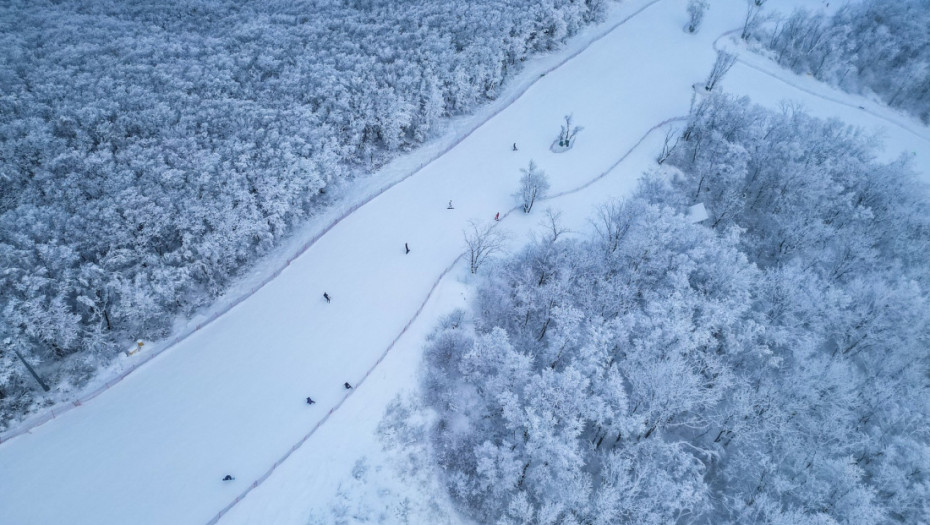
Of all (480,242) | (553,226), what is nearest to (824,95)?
(553,226)

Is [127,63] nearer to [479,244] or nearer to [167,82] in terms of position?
[167,82]

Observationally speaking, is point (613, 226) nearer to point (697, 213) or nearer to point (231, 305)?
point (697, 213)

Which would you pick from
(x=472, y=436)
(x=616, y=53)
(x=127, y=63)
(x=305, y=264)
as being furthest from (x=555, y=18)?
(x=472, y=436)

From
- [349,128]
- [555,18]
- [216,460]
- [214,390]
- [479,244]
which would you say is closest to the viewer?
[216,460]

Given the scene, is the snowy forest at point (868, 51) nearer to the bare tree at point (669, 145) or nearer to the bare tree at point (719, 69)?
the bare tree at point (719, 69)

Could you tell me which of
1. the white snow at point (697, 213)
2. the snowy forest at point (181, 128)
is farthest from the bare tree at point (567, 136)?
the white snow at point (697, 213)

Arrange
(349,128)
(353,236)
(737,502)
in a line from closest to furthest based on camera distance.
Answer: (737,502) < (353,236) < (349,128)
